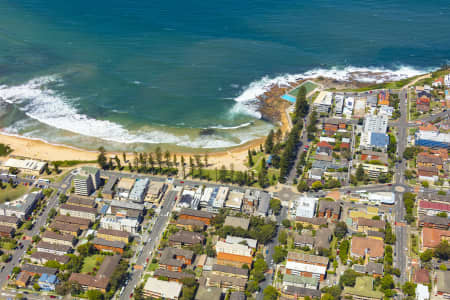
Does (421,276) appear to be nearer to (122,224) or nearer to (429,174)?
(429,174)

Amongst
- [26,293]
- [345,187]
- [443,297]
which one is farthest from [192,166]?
[443,297]

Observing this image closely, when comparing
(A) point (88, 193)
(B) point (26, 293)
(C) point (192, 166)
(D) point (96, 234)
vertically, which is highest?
(C) point (192, 166)

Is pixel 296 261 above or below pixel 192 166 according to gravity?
below

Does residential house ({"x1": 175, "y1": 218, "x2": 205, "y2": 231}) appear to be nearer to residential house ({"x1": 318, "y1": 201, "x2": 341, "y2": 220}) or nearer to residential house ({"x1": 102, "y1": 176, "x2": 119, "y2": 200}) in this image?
residential house ({"x1": 102, "y1": 176, "x2": 119, "y2": 200})

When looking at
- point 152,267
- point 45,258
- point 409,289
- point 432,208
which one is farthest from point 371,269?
point 45,258

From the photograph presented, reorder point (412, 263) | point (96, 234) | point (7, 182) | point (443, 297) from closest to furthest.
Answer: point (443, 297), point (412, 263), point (96, 234), point (7, 182)

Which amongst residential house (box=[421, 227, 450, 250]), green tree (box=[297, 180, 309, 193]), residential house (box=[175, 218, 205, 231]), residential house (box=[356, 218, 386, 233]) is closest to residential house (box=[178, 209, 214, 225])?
residential house (box=[175, 218, 205, 231])

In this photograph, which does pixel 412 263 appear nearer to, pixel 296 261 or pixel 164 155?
pixel 296 261
